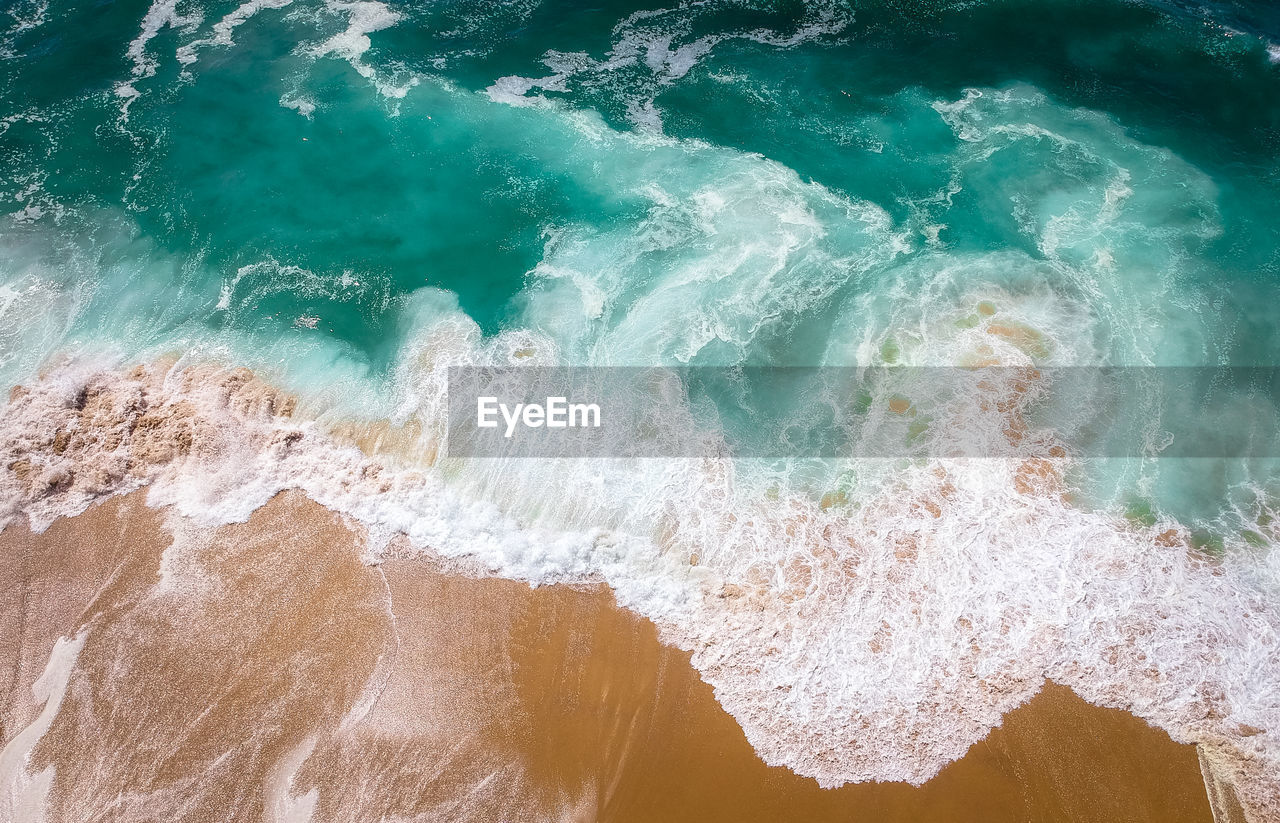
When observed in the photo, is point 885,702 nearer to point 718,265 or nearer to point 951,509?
point 951,509

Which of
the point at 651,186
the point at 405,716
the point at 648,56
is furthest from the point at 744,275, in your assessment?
the point at 405,716

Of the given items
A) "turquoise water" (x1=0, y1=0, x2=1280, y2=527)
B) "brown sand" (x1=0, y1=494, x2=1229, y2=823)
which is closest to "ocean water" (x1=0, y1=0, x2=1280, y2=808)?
"turquoise water" (x1=0, y1=0, x2=1280, y2=527)

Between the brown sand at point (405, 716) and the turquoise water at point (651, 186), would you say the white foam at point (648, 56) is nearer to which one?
the turquoise water at point (651, 186)

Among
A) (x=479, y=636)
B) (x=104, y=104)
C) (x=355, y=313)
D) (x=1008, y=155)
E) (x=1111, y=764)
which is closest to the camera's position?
(x=1111, y=764)

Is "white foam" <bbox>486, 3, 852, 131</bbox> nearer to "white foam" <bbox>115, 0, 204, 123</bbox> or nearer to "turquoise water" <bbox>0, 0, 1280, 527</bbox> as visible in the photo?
"turquoise water" <bbox>0, 0, 1280, 527</bbox>

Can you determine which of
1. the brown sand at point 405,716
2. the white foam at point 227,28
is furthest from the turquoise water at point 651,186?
the brown sand at point 405,716

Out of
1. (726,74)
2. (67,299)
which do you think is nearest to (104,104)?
(67,299)

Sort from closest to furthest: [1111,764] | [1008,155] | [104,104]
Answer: [1111,764] < [1008,155] < [104,104]
